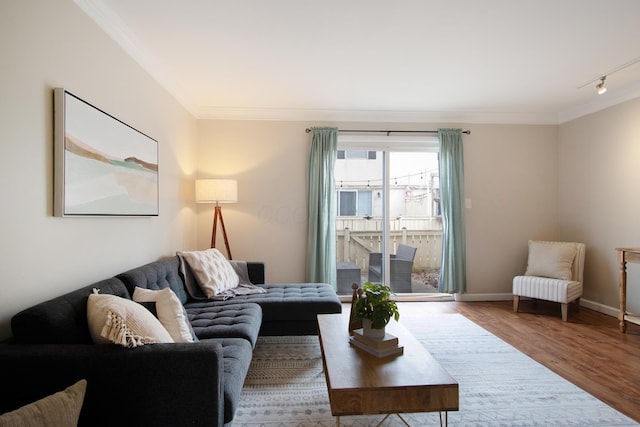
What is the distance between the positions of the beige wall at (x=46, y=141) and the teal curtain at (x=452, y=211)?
3.67 metres

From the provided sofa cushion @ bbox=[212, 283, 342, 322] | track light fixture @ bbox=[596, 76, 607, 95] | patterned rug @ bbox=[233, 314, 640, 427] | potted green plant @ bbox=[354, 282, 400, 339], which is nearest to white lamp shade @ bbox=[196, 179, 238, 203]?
sofa cushion @ bbox=[212, 283, 342, 322]

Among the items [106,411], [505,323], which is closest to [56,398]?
[106,411]

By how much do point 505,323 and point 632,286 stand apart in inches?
57.1

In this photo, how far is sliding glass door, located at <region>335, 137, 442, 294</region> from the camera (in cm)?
468

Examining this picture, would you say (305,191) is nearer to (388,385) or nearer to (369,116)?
(369,116)

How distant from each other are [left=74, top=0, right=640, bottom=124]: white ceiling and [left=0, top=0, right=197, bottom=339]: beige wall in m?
0.27

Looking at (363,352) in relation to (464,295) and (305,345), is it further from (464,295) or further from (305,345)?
(464,295)

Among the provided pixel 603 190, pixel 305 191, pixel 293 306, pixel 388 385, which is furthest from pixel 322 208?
pixel 603 190

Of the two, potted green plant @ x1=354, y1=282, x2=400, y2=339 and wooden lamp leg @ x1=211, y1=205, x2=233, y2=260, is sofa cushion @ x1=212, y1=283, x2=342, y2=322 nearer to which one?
potted green plant @ x1=354, y1=282, x2=400, y2=339

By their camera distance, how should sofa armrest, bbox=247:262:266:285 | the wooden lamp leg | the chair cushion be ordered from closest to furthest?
sofa armrest, bbox=247:262:266:285 → the chair cushion → the wooden lamp leg

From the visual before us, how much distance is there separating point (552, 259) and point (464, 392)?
8.62 feet

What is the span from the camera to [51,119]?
5.85ft

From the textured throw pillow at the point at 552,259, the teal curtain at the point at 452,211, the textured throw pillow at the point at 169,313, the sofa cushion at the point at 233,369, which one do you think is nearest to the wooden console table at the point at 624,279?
the textured throw pillow at the point at 552,259

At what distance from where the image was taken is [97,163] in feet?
6.97
